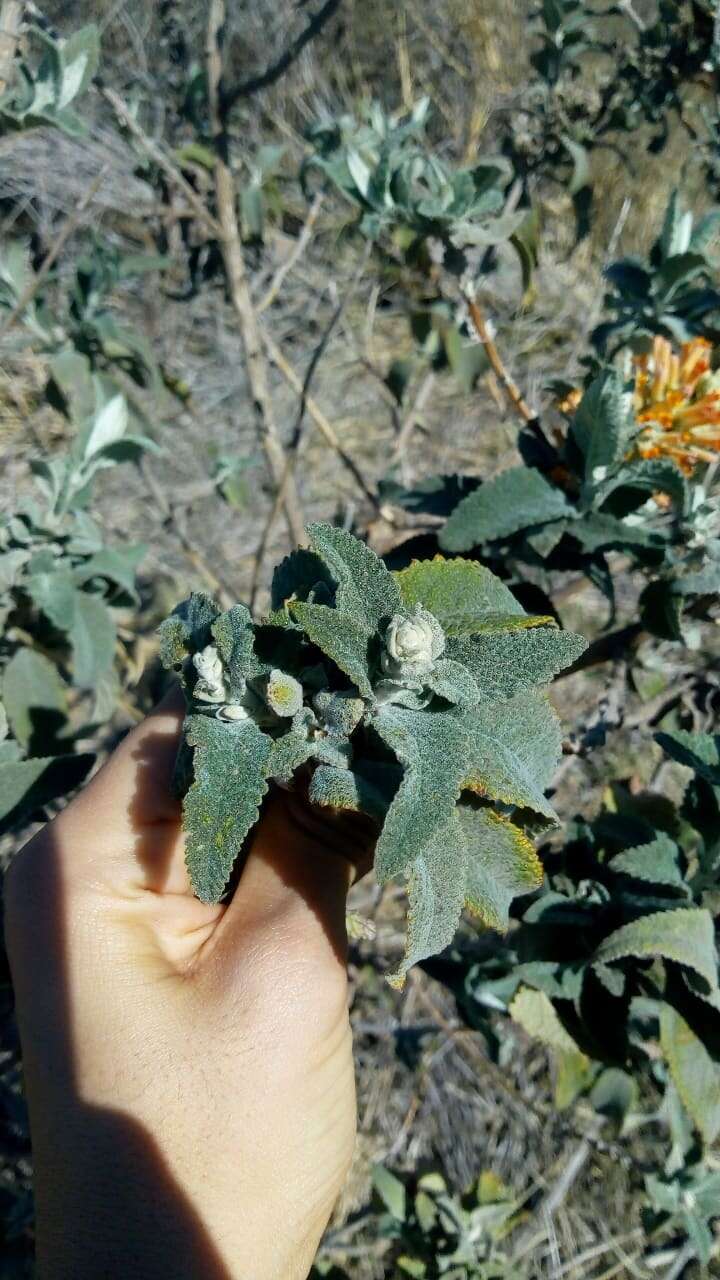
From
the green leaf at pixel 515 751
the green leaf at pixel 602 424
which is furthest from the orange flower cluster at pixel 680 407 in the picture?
the green leaf at pixel 515 751

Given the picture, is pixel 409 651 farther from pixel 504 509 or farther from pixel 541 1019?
pixel 541 1019

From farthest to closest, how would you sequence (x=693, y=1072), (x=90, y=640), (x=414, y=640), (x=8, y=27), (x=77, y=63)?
(x=90, y=640)
(x=77, y=63)
(x=8, y=27)
(x=693, y=1072)
(x=414, y=640)

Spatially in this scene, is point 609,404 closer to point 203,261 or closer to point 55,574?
point 55,574

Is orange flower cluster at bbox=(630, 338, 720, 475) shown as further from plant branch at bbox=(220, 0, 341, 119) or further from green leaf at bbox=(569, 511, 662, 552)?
plant branch at bbox=(220, 0, 341, 119)

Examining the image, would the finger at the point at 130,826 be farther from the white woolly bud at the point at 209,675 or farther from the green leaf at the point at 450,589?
the green leaf at the point at 450,589

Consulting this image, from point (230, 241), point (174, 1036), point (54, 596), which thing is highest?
point (230, 241)

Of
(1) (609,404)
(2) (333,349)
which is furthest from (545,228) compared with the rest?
(1) (609,404)

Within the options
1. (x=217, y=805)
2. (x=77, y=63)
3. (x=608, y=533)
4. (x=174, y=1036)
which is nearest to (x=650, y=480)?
(x=608, y=533)
